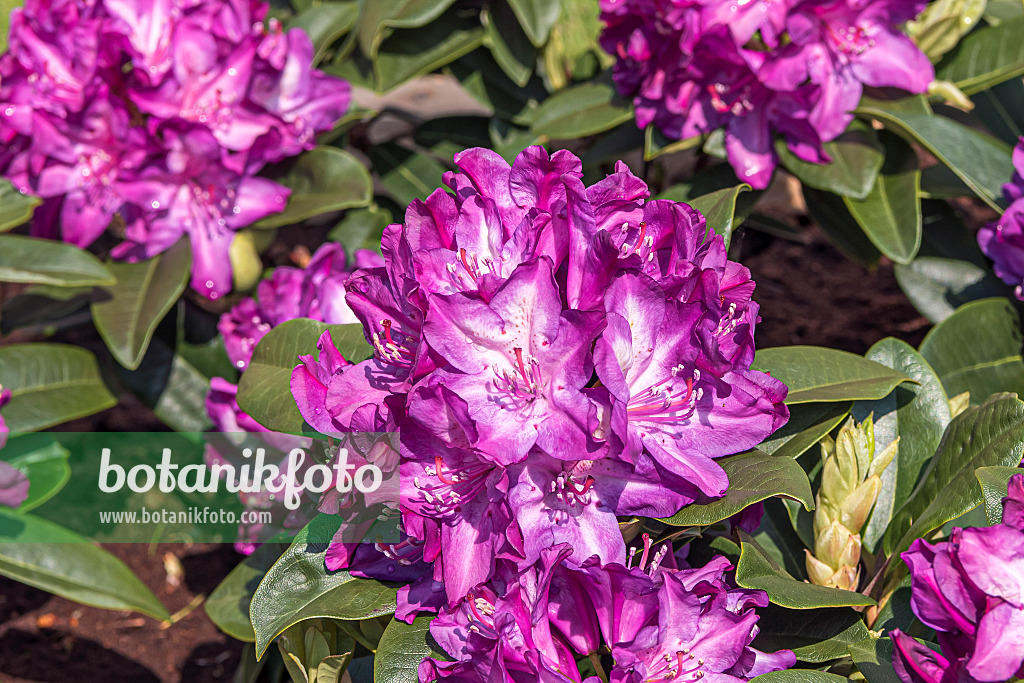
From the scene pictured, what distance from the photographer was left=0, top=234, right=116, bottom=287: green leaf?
136 centimetres

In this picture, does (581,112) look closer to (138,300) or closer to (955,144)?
(955,144)

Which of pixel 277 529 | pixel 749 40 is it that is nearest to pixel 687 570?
pixel 277 529

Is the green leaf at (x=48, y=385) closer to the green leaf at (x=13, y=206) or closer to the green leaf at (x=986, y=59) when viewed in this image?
the green leaf at (x=13, y=206)

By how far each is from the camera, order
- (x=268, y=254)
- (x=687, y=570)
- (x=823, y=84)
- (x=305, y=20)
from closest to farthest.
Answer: (x=687, y=570)
(x=823, y=84)
(x=305, y=20)
(x=268, y=254)

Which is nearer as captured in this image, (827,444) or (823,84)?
(827,444)

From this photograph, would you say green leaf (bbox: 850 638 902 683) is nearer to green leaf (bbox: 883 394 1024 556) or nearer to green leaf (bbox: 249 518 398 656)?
green leaf (bbox: 883 394 1024 556)

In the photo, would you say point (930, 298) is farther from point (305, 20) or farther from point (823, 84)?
point (305, 20)

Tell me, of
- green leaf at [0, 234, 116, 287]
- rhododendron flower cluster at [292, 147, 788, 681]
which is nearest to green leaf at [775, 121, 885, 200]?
rhododendron flower cluster at [292, 147, 788, 681]

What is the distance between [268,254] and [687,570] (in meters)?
1.35

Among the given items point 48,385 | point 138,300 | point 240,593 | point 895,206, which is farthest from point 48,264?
point 895,206

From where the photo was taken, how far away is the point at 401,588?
0.89 m

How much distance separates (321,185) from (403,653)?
0.97 metres

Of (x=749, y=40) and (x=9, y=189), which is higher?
(x=749, y=40)

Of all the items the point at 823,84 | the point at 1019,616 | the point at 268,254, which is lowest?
the point at 268,254
